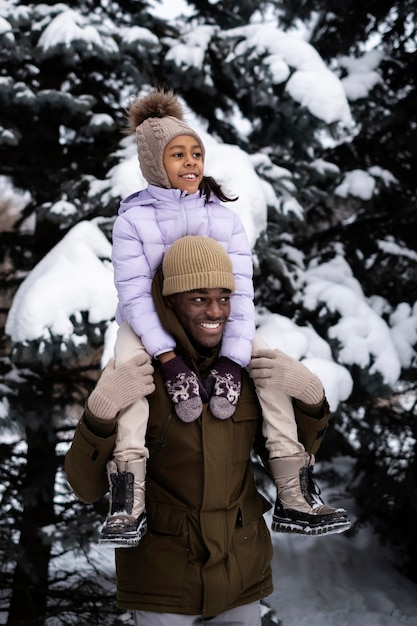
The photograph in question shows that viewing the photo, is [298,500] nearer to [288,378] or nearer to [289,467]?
[289,467]

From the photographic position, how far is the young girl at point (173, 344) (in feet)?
6.63

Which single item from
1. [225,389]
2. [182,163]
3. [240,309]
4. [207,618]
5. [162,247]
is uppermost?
[182,163]

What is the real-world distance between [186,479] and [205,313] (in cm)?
53

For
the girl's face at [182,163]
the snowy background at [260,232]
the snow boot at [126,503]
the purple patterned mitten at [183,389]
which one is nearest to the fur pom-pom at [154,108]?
the girl's face at [182,163]

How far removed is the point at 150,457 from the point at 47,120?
3869 mm

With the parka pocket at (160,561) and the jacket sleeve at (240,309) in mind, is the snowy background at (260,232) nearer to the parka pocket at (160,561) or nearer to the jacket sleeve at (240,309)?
the jacket sleeve at (240,309)

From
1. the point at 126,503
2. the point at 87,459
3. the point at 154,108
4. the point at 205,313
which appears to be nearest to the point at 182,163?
the point at 154,108

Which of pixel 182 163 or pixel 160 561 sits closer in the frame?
pixel 160 561

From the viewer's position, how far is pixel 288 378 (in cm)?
211

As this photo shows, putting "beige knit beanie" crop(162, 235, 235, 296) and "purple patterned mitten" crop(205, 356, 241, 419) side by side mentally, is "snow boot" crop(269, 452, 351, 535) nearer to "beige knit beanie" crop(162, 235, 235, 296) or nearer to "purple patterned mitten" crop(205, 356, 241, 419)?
"purple patterned mitten" crop(205, 356, 241, 419)

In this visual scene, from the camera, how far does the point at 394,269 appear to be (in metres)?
6.49

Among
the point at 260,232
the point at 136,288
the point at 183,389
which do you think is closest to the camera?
the point at 183,389

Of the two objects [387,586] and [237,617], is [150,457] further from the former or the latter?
[387,586]

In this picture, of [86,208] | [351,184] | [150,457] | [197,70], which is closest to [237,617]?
[150,457]
